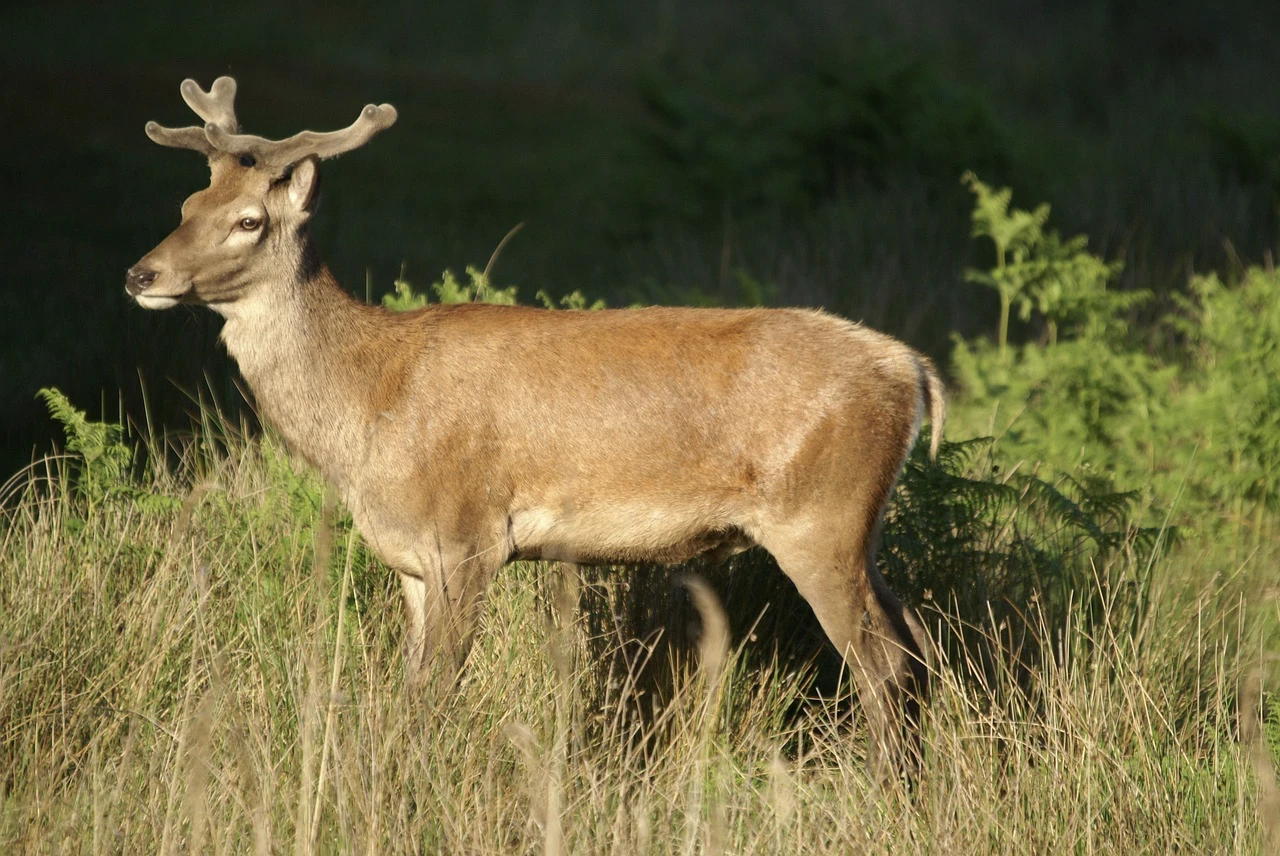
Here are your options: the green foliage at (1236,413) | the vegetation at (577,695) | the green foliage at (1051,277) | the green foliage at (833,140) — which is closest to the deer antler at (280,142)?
the vegetation at (577,695)

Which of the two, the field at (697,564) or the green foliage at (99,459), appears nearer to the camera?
the field at (697,564)

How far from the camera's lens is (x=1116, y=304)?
808 cm

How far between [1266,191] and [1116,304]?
4422mm

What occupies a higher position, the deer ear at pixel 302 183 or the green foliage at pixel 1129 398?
the deer ear at pixel 302 183

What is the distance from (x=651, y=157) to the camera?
1322 cm

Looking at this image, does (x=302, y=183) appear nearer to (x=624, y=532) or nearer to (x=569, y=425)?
(x=569, y=425)

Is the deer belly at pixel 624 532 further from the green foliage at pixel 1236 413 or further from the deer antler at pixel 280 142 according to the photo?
the green foliage at pixel 1236 413

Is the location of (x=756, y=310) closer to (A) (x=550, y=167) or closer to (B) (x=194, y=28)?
(A) (x=550, y=167)

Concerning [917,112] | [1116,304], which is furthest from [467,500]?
[917,112]

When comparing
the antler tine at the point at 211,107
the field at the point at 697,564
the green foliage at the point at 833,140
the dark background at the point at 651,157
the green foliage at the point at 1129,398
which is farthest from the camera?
the green foliage at the point at 833,140

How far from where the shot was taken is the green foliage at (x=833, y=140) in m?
11.9

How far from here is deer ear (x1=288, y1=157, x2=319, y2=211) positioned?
5023mm

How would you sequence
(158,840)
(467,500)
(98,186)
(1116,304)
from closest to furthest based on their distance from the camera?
(158,840) → (467,500) → (1116,304) → (98,186)

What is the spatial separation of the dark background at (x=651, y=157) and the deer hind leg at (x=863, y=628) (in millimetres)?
2698
